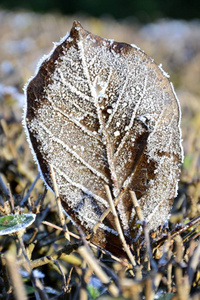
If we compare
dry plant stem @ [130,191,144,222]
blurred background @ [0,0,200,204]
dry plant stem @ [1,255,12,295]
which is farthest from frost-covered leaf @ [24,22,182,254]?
blurred background @ [0,0,200,204]

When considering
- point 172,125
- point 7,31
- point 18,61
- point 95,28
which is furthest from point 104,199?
point 95,28

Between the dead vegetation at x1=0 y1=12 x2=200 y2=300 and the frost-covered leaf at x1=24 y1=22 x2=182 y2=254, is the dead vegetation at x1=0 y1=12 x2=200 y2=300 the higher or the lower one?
the lower one

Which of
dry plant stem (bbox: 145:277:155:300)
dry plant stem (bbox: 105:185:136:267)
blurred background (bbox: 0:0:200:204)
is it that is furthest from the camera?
blurred background (bbox: 0:0:200:204)

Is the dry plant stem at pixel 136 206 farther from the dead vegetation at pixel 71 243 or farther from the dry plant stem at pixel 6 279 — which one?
the dry plant stem at pixel 6 279

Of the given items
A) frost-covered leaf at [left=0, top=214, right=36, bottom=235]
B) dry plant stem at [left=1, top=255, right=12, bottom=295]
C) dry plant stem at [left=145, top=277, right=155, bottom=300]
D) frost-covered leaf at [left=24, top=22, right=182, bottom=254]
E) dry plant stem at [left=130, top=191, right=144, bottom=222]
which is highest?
frost-covered leaf at [left=24, top=22, right=182, bottom=254]

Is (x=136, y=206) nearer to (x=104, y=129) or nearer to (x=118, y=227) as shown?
(x=118, y=227)

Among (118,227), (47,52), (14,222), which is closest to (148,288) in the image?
(118,227)

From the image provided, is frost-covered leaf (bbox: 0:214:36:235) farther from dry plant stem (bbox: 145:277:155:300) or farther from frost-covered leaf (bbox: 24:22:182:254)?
dry plant stem (bbox: 145:277:155:300)
